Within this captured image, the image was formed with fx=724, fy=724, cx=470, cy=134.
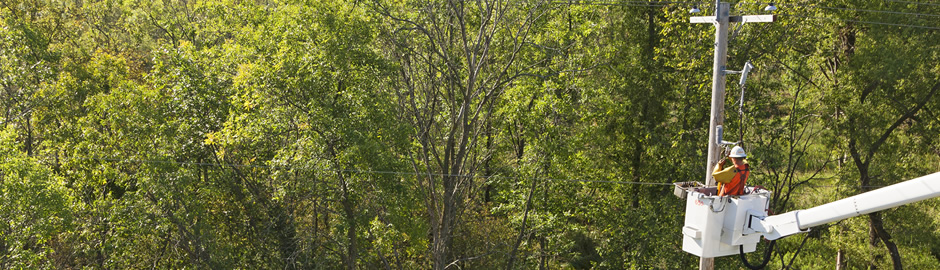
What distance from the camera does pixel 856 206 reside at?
6.50 metres

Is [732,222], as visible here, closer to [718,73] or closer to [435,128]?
[718,73]

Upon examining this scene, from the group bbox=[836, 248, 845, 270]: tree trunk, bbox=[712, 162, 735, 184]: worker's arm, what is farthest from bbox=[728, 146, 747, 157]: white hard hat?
bbox=[836, 248, 845, 270]: tree trunk

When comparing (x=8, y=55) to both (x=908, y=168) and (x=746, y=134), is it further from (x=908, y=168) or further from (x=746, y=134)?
(x=908, y=168)

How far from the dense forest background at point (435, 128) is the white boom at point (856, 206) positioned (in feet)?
26.4

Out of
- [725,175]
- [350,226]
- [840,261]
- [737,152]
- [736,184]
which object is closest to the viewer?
[725,175]

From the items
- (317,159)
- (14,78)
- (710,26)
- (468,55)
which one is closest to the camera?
(317,159)

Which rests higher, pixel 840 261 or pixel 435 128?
pixel 435 128

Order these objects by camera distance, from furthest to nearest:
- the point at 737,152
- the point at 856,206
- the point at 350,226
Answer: the point at 350,226 < the point at 737,152 < the point at 856,206

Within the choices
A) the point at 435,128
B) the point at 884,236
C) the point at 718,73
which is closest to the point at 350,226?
the point at 435,128

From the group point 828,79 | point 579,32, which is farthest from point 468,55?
point 828,79

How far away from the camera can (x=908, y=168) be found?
19344mm

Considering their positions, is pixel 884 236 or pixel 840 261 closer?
pixel 884 236

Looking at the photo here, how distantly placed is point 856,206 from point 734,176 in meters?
1.47

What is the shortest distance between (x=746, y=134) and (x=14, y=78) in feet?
61.6
